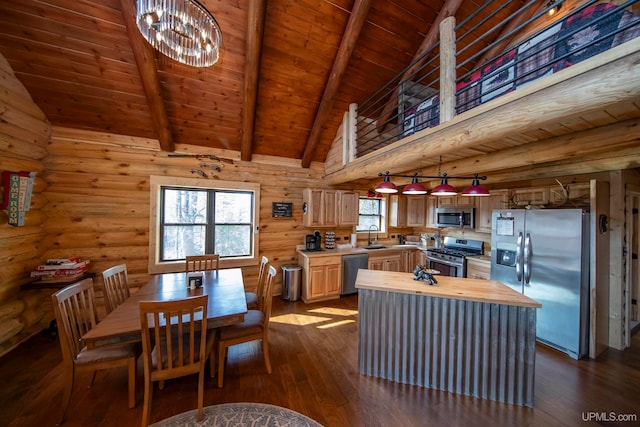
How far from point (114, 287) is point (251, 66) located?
3071 mm

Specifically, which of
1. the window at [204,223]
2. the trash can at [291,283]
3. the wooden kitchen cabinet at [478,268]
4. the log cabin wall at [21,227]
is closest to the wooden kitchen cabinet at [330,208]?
the trash can at [291,283]

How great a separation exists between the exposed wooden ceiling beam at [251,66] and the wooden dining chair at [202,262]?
193cm

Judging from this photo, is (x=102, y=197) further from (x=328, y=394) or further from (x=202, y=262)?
(x=328, y=394)

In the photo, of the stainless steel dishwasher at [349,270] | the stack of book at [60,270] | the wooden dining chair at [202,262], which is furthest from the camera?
the stainless steel dishwasher at [349,270]

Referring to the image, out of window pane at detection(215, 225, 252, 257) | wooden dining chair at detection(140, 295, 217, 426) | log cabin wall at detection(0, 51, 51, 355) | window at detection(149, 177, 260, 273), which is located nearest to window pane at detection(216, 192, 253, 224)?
window at detection(149, 177, 260, 273)

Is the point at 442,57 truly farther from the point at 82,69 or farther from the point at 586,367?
the point at 82,69

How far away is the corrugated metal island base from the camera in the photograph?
1.93 meters

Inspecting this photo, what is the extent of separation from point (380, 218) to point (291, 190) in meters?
2.51

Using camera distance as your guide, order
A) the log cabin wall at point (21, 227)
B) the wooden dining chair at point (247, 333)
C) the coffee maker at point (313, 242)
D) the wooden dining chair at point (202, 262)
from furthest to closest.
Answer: the coffee maker at point (313, 242) < the wooden dining chair at point (202, 262) < the log cabin wall at point (21, 227) < the wooden dining chair at point (247, 333)

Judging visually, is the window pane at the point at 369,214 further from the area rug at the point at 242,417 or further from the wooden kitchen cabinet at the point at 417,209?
the area rug at the point at 242,417

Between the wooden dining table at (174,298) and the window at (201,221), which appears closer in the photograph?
the wooden dining table at (174,298)

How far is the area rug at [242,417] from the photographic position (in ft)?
5.73

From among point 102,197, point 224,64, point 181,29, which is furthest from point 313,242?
point 181,29

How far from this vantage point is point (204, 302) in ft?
5.65
